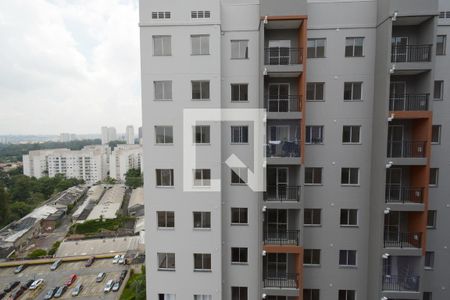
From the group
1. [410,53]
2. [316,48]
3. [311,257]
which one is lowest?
[311,257]

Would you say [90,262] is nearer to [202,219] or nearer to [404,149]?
[202,219]

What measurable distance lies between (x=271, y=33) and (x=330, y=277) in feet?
45.1

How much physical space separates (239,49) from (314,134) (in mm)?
6127

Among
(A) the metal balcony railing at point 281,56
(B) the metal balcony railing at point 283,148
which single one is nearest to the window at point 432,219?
(B) the metal balcony railing at point 283,148

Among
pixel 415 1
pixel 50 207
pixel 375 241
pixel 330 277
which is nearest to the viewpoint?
pixel 415 1

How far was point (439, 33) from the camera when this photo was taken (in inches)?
489

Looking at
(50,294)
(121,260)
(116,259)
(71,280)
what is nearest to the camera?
(50,294)

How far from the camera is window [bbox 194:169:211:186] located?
1292 centimetres

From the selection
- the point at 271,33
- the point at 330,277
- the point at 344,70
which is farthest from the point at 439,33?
the point at 330,277

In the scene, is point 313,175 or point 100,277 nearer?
point 313,175

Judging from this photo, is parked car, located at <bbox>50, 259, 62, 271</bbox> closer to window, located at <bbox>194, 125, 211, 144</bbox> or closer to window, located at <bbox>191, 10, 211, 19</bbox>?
window, located at <bbox>194, 125, 211, 144</bbox>

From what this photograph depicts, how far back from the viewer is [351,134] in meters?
12.9

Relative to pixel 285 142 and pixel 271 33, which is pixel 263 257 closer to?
pixel 285 142

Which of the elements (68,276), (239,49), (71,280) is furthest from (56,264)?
(239,49)
